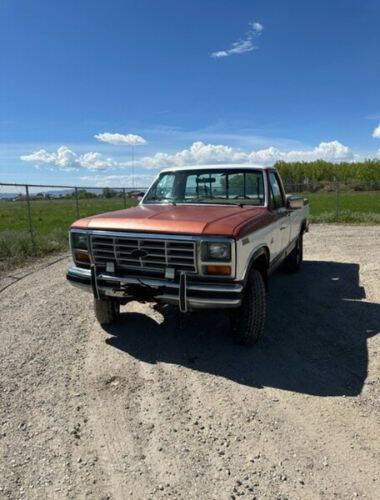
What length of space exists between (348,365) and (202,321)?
71.8 inches

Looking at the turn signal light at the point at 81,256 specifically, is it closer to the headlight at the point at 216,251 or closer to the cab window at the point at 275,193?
the headlight at the point at 216,251

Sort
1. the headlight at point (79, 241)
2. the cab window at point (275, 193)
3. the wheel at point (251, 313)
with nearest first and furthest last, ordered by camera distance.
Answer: the wheel at point (251, 313)
the headlight at point (79, 241)
the cab window at point (275, 193)

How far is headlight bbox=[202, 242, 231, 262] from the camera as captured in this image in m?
3.79

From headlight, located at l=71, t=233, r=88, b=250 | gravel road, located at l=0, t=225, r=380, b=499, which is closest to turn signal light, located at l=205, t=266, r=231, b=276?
gravel road, located at l=0, t=225, r=380, b=499

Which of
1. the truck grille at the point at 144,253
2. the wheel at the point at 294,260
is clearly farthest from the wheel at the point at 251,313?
the wheel at the point at 294,260

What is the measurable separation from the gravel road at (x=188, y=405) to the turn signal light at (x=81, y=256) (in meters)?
0.91

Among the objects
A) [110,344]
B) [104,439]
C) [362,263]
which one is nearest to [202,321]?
[110,344]

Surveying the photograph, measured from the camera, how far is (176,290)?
3.96 meters

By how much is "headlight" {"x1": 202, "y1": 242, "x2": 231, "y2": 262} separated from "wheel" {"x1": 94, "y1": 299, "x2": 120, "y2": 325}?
5.15ft

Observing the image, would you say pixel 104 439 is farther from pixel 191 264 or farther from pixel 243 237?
pixel 243 237

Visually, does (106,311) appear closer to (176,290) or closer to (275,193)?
(176,290)

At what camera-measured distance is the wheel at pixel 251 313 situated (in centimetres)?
425

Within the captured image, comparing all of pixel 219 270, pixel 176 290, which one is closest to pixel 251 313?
pixel 219 270

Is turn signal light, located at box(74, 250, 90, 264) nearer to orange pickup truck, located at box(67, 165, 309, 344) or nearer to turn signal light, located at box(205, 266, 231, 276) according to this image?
orange pickup truck, located at box(67, 165, 309, 344)
